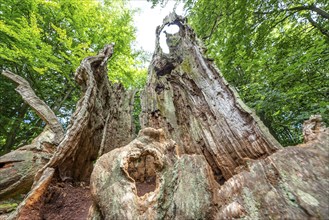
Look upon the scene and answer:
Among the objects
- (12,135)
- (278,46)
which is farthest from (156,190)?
(12,135)

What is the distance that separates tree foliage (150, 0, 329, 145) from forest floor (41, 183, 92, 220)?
3.74 m

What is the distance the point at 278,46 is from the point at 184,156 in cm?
469

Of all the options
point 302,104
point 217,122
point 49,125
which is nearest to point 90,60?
point 49,125

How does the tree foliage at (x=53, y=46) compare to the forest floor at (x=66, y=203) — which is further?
the tree foliage at (x=53, y=46)

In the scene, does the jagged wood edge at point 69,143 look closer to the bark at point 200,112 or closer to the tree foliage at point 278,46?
the bark at point 200,112

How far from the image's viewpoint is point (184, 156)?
1440 mm

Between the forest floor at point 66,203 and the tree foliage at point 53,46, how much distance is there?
419 centimetres

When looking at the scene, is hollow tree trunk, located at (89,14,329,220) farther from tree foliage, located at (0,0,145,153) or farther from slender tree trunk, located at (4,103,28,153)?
slender tree trunk, located at (4,103,28,153)

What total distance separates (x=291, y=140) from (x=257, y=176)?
236 inches

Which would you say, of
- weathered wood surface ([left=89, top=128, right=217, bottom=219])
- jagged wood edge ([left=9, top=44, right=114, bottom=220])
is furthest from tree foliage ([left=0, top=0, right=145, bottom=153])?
weathered wood surface ([left=89, top=128, right=217, bottom=219])

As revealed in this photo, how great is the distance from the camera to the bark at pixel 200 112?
209 cm

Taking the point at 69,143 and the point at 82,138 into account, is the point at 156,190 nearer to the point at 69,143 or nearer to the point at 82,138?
the point at 69,143

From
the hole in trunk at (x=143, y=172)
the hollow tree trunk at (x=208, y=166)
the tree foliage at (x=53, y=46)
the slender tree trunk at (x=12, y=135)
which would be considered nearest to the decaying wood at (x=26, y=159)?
the hole in trunk at (x=143, y=172)

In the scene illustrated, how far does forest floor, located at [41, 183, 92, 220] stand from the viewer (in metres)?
1.87
